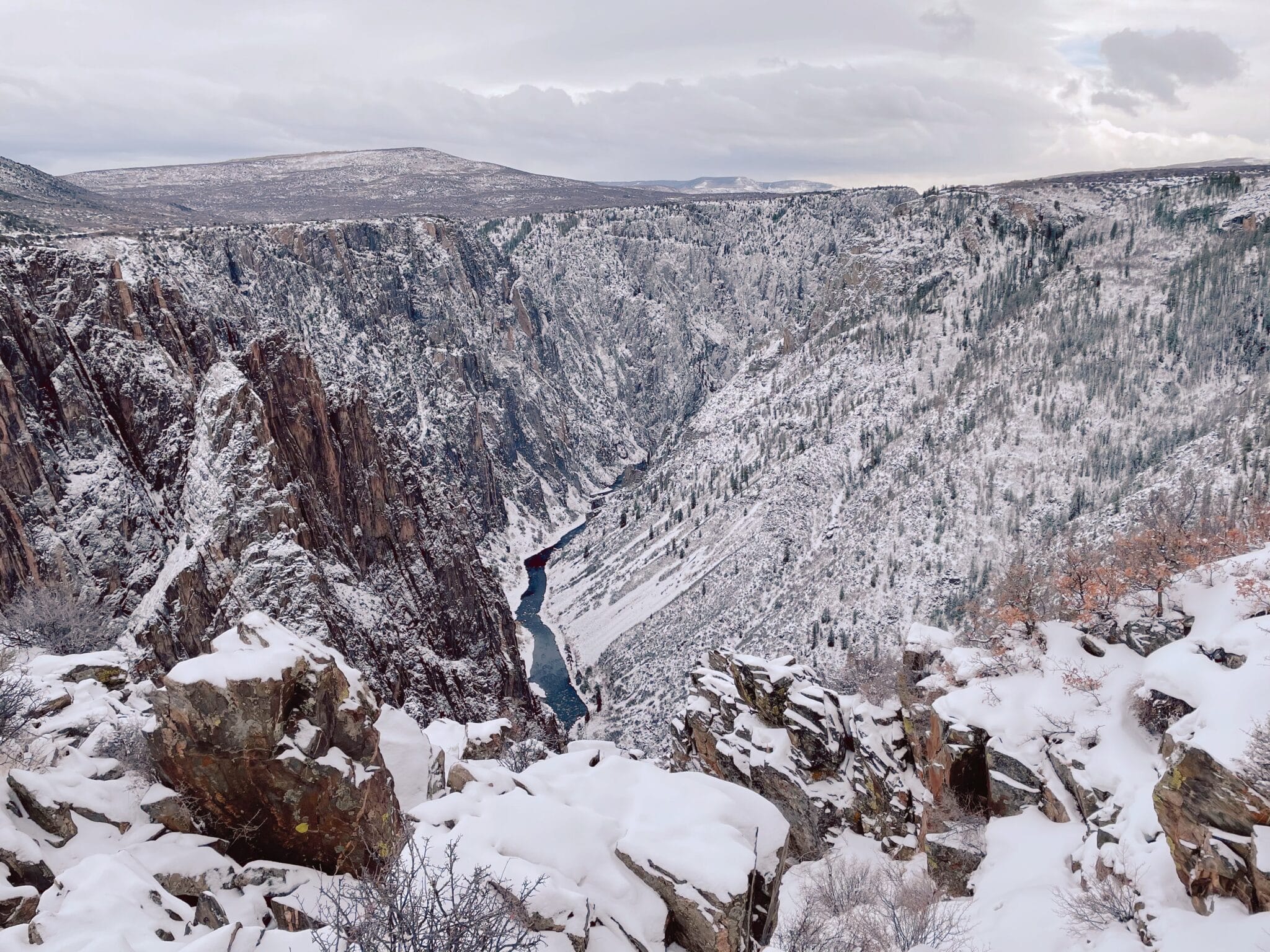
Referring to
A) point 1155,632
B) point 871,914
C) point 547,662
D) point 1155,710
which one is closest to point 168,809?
point 871,914

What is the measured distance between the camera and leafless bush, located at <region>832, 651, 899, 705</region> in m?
44.0

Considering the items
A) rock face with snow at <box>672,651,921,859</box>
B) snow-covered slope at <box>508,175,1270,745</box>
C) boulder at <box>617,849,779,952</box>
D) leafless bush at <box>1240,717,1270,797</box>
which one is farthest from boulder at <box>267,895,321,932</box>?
snow-covered slope at <box>508,175,1270,745</box>

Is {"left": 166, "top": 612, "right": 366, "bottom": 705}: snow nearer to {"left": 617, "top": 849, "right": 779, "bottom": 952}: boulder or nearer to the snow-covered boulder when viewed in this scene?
{"left": 617, "top": 849, "right": 779, "bottom": 952}: boulder

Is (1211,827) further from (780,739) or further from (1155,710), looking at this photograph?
(780,739)

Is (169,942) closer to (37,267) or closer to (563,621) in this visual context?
(37,267)

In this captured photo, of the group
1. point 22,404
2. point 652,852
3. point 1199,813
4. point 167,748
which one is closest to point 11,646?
point 167,748

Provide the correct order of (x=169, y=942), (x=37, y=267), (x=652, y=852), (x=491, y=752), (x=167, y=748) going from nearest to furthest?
(x=169, y=942), (x=652, y=852), (x=167, y=748), (x=491, y=752), (x=37, y=267)

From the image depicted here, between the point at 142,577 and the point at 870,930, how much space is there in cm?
6414

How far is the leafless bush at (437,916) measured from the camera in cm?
1127

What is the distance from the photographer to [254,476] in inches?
2534

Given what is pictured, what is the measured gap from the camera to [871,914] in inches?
982

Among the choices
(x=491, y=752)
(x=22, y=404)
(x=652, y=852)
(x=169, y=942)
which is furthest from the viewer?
(x=22, y=404)

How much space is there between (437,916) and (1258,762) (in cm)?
1880

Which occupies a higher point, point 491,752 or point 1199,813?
point 1199,813
